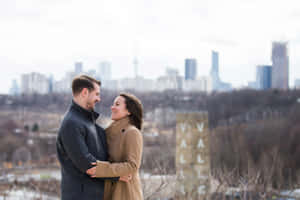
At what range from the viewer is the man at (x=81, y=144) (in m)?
2.50

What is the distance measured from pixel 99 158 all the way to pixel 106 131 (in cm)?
26

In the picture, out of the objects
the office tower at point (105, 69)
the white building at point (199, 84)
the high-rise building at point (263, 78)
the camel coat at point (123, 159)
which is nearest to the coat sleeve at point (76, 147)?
the camel coat at point (123, 159)

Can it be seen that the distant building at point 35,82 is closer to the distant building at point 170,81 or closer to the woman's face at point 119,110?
the distant building at point 170,81

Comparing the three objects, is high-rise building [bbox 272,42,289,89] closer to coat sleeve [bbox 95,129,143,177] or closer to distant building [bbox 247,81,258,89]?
distant building [bbox 247,81,258,89]

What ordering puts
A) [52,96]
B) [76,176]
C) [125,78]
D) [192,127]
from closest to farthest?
[76,176]
[192,127]
[52,96]
[125,78]

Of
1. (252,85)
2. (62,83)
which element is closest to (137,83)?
(62,83)

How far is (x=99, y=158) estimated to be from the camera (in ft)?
8.67

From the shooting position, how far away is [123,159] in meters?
2.70

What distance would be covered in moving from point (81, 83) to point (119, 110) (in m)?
0.34

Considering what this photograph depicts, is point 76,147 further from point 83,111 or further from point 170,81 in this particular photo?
point 170,81

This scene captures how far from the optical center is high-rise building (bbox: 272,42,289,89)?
27047 millimetres

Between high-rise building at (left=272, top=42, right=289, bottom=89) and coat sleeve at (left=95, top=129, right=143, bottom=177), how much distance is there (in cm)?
2457

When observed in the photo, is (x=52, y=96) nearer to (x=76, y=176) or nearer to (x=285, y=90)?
(x=285, y=90)

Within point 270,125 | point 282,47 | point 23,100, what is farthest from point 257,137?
point 23,100
